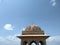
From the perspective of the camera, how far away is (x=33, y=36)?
14.3 metres

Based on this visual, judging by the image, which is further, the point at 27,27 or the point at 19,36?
the point at 27,27

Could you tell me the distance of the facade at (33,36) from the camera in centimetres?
1441

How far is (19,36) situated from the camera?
1442 centimetres

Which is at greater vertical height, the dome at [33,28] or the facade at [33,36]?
the dome at [33,28]

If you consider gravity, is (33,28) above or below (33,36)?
above

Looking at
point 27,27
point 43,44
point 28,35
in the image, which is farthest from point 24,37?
point 43,44

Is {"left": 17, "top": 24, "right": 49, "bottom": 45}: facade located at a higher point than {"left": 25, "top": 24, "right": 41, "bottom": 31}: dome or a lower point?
lower

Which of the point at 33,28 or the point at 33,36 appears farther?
the point at 33,28

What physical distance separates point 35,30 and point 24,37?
165cm

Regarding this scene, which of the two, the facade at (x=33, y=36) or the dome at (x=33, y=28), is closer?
the facade at (x=33, y=36)

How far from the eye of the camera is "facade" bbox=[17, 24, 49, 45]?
14.4 metres

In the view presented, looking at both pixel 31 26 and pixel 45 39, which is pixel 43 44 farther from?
pixel 31 26

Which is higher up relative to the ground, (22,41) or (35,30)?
(35,30)

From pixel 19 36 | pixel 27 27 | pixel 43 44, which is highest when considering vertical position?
pixel 27 27
